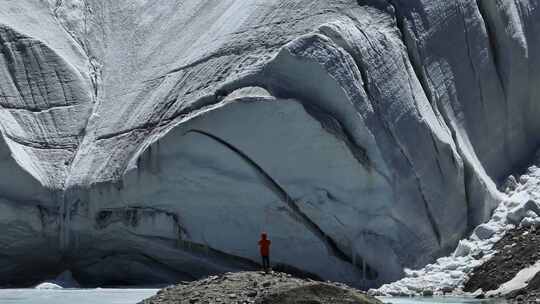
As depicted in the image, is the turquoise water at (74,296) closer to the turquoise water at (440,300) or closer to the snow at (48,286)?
the snow at (48,286)

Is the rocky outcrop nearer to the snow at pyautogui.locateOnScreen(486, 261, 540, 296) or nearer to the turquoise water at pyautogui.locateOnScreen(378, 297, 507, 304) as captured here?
the turquoise water at pyautogui.locateOnScreen(378, 297, 507, 304)

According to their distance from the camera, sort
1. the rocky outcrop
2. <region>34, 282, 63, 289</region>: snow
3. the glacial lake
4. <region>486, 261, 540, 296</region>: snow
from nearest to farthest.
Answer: the rocky outcrop → the glacial lake → <region>486, 261, 540, 296</region>: snow → <region>34, 282, 63, 289</region>: snow

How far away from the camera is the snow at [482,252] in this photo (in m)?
19.5

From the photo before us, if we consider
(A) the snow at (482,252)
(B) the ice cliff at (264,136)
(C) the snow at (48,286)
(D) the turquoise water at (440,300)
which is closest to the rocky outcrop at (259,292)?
(D) the turquoise water at (440,300)

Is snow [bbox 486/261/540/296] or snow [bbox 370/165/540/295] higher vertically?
snow [bbox 370/165/540/295]

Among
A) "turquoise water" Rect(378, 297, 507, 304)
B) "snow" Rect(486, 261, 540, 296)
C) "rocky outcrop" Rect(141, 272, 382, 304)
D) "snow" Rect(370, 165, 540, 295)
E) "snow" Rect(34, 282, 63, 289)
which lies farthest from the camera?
"snow" Rect(34, 282, 63, 289)

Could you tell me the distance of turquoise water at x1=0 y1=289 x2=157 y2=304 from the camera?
18044 millimetres

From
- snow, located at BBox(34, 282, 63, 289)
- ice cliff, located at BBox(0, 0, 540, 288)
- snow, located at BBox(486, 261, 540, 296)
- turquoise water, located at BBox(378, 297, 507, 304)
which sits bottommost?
turquoise water, located at BBox(378, 297, 507, 304)

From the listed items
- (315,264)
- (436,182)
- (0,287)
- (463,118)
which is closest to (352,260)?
(315,264)

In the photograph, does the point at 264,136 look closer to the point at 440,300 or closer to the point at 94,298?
the point at 94,298

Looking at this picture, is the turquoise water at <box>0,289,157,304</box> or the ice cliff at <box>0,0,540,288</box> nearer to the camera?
the turquoise water at <box>0,289,157,304</box>

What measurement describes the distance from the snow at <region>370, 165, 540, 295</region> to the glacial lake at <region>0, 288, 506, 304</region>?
83cm

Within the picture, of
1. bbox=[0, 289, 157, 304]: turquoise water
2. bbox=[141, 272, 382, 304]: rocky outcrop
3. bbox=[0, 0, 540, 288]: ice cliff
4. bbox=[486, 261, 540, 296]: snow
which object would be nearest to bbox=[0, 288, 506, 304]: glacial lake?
bbox=[0, 289, 157, 304]: turquoise water

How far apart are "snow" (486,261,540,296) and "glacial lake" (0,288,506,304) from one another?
15.3 inches
